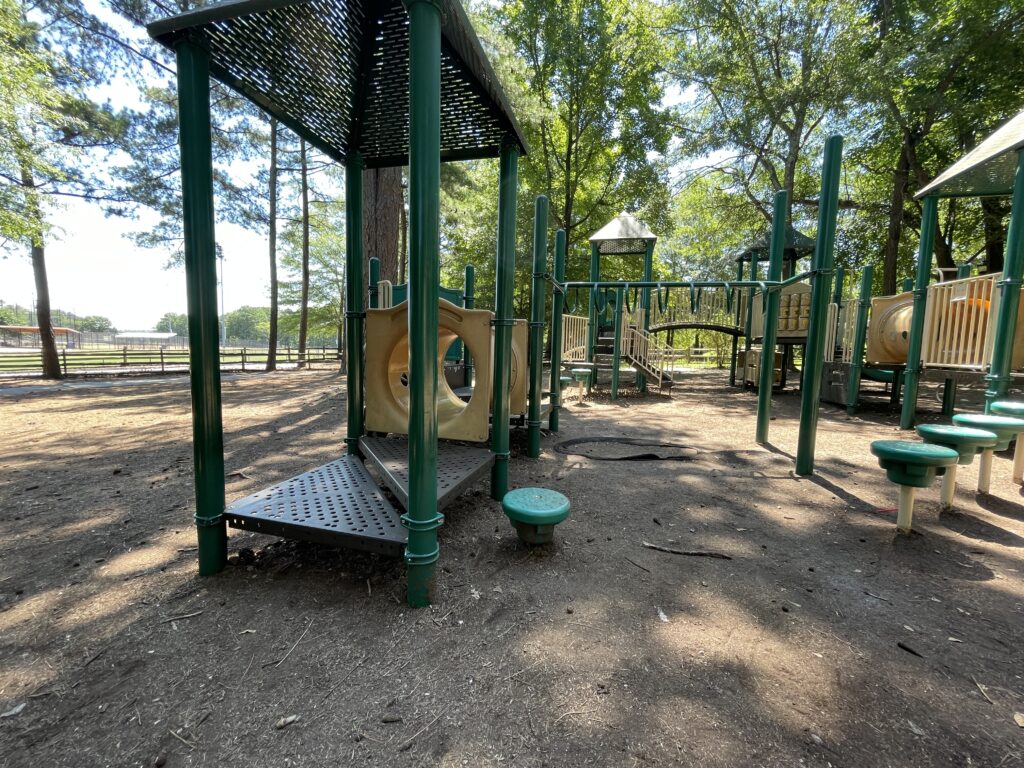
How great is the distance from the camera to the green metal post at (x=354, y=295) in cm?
367

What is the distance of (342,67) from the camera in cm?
270

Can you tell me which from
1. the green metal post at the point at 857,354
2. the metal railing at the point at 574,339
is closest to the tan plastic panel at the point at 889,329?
the green metal post at the point at 857,354

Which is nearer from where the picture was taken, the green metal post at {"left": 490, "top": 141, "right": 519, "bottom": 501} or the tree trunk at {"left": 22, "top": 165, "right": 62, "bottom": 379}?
the green metal post at {"left": 490, "top": 141, "right": 519, "bottom": 501}

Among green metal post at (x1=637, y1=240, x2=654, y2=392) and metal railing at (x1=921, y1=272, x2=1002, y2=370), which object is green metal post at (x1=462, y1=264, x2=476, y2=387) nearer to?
green metal post at (x1=637, y1=240, x2=654, y2=392)

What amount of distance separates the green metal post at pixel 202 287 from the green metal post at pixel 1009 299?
677 cm

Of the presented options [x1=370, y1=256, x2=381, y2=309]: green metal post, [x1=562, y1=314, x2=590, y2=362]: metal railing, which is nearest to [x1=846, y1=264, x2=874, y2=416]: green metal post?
[x1=562, y1=314, x2=590, y2=362]: metal railing

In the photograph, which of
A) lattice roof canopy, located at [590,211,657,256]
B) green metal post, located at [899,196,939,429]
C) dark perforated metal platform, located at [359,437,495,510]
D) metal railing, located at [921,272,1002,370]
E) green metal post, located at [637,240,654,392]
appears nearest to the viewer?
dark perforated metal platform, located at [359,437,495,510]

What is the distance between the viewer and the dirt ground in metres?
1.40

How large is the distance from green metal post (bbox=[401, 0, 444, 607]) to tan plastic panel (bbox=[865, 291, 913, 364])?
352 inches

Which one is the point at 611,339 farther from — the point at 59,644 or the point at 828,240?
the point at 59,644

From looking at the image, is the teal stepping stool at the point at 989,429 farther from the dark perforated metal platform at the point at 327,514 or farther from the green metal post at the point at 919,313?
the dark perforated metal platform at the point at 327,514

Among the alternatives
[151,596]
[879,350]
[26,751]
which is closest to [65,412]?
[151,596]

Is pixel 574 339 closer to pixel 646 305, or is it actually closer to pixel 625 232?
pixel 646 305

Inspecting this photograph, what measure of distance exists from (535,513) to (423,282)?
1.38m
